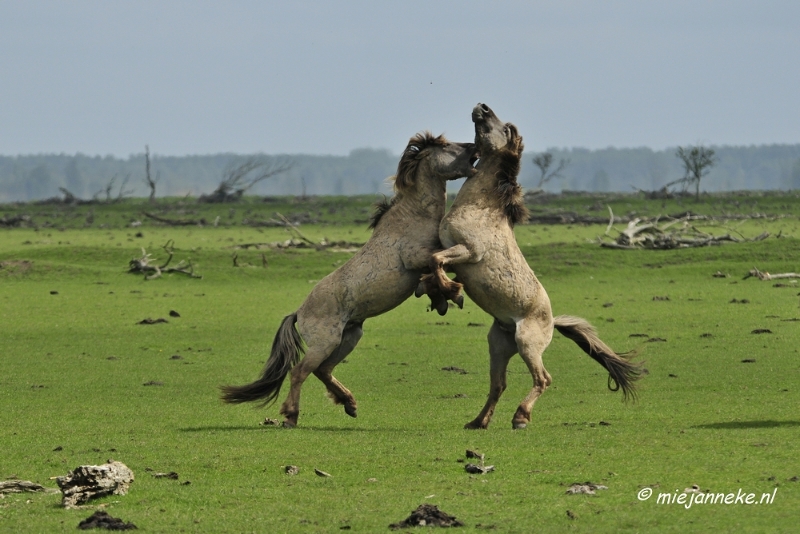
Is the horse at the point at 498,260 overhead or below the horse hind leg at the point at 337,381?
overhead

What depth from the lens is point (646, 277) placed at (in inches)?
1072

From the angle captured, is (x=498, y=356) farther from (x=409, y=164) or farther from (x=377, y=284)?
(x=409, y=164)

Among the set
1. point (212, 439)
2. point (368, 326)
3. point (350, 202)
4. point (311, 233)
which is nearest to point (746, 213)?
point (311, 233)

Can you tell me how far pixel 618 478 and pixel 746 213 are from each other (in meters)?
46.1

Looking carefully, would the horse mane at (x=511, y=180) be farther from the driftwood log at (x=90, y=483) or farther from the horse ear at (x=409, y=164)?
the driftwood log at (x=90, y=483)

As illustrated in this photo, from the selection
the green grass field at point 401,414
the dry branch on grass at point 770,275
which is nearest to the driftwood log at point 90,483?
the green grass field at point 401,414

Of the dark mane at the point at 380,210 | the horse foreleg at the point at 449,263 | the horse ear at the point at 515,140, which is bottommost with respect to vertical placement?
the horse foreleg at the point at 449,263

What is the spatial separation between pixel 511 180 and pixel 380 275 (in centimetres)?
144

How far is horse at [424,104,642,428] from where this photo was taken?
1011cm

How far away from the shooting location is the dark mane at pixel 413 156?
1063 centimetres

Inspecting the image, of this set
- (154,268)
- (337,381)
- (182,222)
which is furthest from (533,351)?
(182,222)

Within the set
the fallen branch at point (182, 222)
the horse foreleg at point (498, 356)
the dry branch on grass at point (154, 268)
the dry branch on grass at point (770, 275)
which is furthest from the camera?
the fallen branch at point (182, 222)

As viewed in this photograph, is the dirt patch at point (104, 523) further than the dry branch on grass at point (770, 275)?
No

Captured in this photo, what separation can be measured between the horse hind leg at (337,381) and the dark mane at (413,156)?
1391 mm
